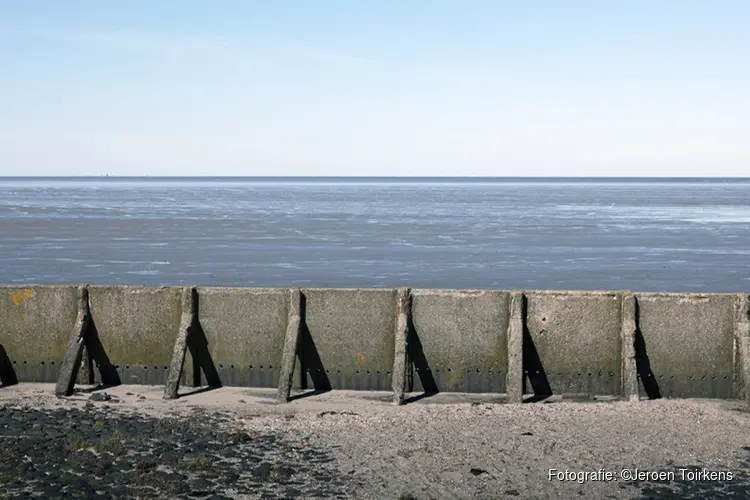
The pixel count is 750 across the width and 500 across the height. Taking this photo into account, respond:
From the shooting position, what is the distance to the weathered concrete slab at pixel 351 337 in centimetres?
1086

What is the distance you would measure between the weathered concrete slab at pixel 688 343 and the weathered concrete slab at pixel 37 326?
6.70 metres

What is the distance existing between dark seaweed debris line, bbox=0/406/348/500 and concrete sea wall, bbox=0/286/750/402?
4.60ft

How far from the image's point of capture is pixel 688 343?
10523mm

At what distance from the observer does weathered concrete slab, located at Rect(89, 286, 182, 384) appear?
11.2 m

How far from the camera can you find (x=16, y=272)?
25672 mm

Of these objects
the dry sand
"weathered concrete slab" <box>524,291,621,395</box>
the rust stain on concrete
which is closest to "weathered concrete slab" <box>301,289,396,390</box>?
the dry sand

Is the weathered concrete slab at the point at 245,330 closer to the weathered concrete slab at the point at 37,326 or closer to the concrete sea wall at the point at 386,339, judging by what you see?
the concrete sea wall at the point at 386,339

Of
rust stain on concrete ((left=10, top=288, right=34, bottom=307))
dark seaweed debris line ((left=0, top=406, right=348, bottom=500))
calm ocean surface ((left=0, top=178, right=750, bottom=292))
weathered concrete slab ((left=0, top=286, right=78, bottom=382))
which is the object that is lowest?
calm ocean surface ((left=0, top=178, right=750, bottom=292))

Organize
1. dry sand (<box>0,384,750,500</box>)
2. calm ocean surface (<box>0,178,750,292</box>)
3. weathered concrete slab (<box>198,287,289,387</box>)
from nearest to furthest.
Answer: dry sand (<box>0,384,750,500</box>)
weathered concrete slab (<box>198,287,289,387</box>)
calm ocean surface (<box>0,178,750,292</box>)

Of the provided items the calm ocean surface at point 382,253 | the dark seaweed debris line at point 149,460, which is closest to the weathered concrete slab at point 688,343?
the dark seaweed debris line at point 149,460

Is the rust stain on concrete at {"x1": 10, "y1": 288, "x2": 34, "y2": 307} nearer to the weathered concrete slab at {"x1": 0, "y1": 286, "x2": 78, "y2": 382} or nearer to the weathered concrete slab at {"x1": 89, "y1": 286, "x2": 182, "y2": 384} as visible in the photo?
the weathered concrete slab at {"x1": 0, "y1": 286, "x2": 78, "y2": 382}

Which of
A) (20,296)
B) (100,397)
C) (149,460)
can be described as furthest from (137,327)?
(149,460)

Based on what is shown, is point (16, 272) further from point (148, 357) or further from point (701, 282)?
point (701, 282)

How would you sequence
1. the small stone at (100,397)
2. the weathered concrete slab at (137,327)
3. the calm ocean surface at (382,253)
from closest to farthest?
the small stone at (100,397)
the weathered concrete slab at (137,327)
the calm ocean surface at (382,253)
